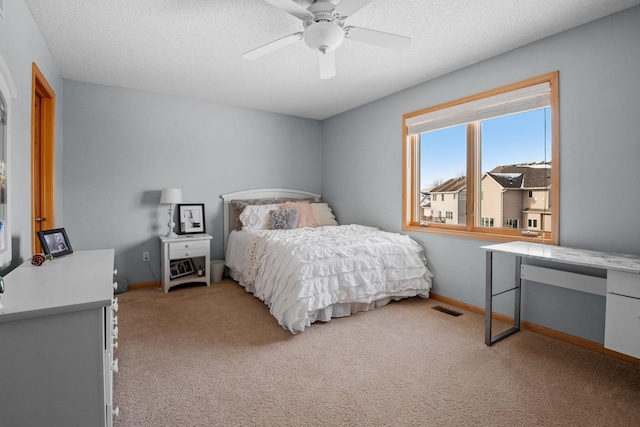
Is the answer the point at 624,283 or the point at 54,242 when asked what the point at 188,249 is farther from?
the point at 624,283

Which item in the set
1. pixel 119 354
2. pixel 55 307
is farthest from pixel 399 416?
pixel 119 354

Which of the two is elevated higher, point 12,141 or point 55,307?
point 12,141

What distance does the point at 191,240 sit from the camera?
3895 millimetres

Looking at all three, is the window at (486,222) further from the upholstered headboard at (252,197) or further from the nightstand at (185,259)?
the nightstand at (185,259)

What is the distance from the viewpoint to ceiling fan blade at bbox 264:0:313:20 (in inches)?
73.2

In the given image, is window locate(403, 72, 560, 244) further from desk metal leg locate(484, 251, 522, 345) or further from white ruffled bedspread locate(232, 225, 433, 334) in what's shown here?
white ruffled bedspread locate(232, 225, 433, 334)

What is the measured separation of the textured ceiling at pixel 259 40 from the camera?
2.21m

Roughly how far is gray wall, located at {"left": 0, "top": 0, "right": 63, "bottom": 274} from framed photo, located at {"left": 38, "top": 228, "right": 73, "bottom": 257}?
0.13 meters

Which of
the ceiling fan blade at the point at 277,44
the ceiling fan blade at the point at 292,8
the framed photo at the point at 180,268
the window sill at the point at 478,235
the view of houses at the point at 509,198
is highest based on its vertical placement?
the ceiling fan blade at the point at 292,8

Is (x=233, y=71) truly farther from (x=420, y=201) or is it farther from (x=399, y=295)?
(x=399, y=295)

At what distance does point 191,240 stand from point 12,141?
2222 millimetres

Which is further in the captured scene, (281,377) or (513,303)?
(513,303)

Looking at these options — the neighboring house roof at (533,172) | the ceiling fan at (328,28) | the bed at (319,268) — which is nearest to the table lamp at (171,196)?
the bed at (319,268)

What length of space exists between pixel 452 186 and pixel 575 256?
1550 mm
